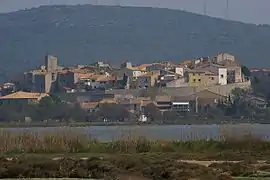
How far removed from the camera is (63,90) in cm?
10125

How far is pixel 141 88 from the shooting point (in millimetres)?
97375

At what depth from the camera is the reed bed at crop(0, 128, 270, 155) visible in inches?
1166

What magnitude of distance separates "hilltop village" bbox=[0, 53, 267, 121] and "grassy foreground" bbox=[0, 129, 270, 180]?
157ft

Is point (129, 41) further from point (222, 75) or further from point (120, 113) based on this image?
point (120, 113)

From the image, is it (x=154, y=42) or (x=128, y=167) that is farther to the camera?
(x=154, y=42)

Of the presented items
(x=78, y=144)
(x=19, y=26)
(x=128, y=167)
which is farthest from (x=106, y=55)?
(x=128, y=167)

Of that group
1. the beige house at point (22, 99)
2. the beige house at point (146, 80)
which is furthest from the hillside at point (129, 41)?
the beige house at point (22, 99)

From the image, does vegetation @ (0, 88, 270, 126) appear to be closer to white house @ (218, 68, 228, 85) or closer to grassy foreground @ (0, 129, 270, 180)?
white house @ (218, 68, 228, 85)

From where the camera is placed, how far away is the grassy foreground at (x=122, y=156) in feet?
60.1

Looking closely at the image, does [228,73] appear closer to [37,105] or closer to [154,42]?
[37,105]

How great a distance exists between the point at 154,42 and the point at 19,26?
31012mm

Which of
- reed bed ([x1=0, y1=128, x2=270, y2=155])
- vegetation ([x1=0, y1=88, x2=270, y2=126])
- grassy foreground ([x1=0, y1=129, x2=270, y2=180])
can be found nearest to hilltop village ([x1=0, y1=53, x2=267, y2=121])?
vegetation ([x1=0, y1=88, x2=270, y2=126])

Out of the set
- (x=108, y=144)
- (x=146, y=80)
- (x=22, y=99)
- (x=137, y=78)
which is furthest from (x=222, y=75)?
(x=108, y=144)

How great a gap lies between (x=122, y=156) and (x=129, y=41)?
516 feet
